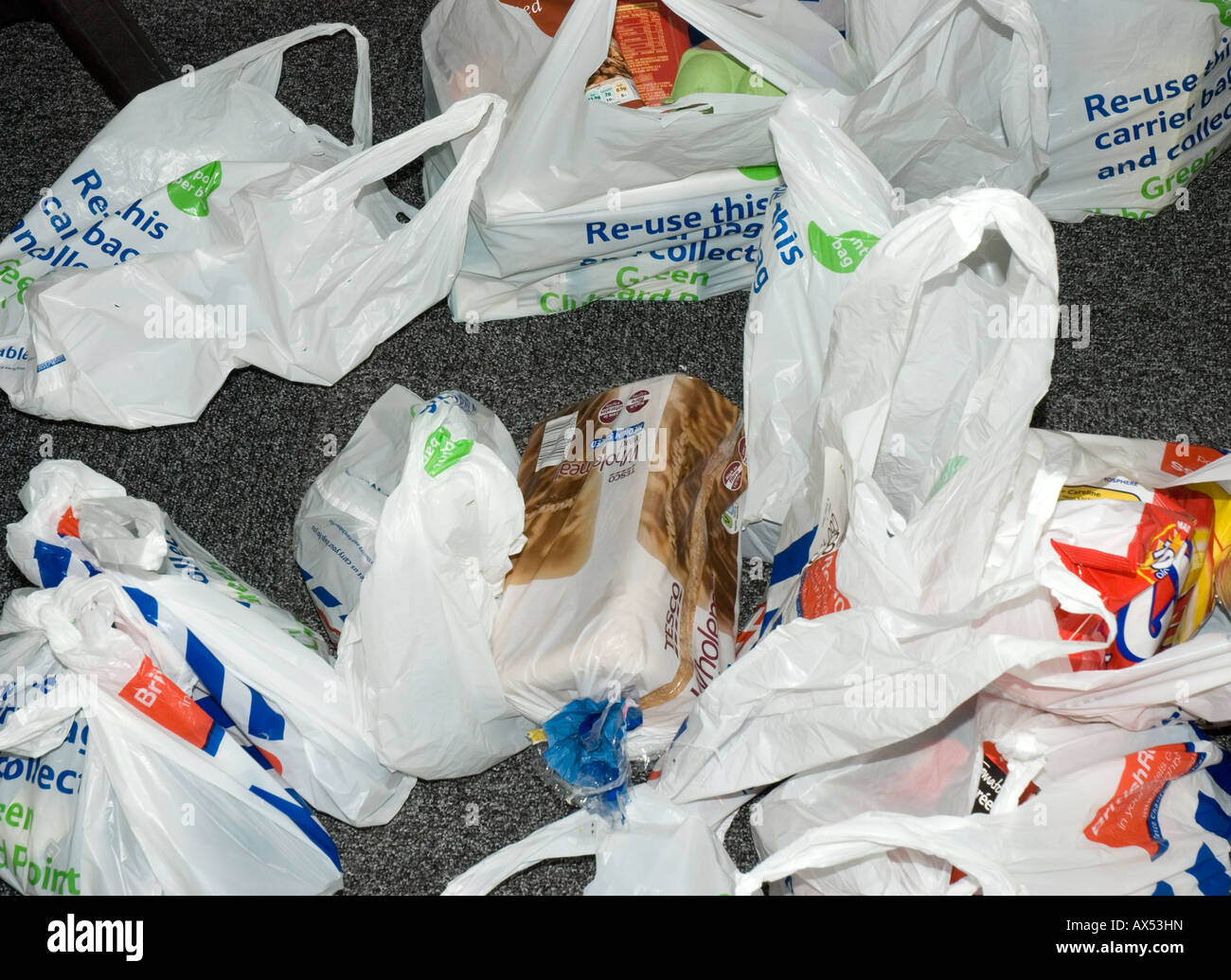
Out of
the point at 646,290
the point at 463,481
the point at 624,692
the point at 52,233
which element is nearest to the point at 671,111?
the point at 646,290

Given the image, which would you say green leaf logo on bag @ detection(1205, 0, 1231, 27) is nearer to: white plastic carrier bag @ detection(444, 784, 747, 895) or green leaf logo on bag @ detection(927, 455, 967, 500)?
green leaf logo on bag @ detection(927, 455, 967, 500)

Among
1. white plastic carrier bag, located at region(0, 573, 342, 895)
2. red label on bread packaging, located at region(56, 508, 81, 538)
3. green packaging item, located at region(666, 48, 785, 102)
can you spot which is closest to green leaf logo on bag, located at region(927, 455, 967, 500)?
green packaging item, located at region(666, 48, 785, 102)

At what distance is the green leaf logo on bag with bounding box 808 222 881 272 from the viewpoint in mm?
977

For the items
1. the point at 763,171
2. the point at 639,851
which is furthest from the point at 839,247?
the point at 639,851

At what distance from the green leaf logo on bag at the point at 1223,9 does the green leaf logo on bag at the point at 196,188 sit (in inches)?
40.7

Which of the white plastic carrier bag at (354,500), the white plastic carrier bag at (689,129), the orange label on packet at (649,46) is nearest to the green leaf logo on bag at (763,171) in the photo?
the white plastic carrier bag at (689,129)

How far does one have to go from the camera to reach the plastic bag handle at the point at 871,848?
725mm

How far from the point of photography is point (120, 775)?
0.90m

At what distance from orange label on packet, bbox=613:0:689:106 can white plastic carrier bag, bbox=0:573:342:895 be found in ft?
2.43

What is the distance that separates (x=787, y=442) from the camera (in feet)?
3.40

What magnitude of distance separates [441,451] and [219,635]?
0.24 metres

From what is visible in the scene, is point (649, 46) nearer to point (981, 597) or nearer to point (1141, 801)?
point (981, 597)

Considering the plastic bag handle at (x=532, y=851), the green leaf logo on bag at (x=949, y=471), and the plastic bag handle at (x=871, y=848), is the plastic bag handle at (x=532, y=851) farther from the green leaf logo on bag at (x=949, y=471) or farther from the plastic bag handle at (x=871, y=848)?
the green leaf logo on bag at (x=949, y=471)

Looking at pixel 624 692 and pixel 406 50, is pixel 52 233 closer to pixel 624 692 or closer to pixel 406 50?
pixel 406 50
